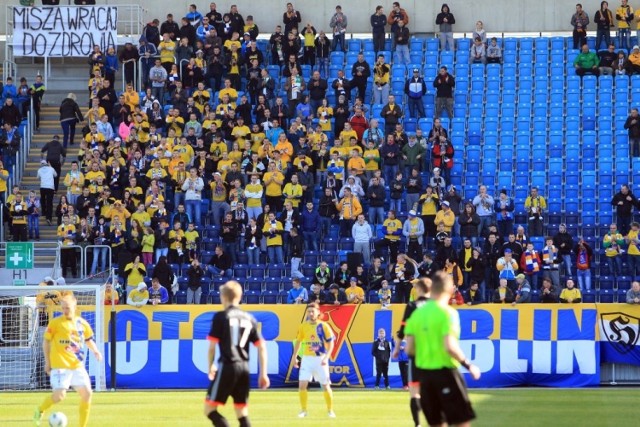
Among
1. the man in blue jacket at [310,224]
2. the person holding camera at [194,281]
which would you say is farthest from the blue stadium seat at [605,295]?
the person holding camera at [194,281]

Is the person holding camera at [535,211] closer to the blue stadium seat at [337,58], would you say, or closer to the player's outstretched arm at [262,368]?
the blue stadium seat at [337,58]

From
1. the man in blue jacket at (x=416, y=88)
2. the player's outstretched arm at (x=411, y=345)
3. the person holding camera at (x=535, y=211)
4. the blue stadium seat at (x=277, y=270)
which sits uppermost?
the man in blue jacket at (x=416, y=88)

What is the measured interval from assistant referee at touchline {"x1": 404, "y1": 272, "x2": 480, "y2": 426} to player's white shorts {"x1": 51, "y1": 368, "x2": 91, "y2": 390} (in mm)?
6365

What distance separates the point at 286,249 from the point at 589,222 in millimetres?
8274

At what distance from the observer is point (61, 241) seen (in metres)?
34.7

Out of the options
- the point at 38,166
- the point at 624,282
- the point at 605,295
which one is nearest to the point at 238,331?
the point at 605,295

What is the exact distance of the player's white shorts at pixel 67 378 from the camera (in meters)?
18.1

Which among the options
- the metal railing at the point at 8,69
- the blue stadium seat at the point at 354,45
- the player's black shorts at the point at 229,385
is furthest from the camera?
the blue stadium seat at the point at 354,45

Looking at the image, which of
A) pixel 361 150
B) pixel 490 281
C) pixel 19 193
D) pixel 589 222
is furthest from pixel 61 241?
pixel 589 222

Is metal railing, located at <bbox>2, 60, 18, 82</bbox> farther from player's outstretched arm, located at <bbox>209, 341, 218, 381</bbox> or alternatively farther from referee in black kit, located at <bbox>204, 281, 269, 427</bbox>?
referee in black kit, located at <bbox>204, 281, 269, 427</bbox>

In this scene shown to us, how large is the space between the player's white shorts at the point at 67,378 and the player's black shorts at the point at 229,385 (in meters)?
3.80

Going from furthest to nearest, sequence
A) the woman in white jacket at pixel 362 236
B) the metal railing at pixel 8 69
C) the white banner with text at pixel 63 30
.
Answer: the white banner with text at pixel 63 30, the metal railing at pixel 8 69, the woman in white jacket at pixel 362 236

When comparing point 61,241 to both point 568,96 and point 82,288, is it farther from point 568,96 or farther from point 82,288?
point 568,96

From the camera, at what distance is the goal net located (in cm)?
2970
